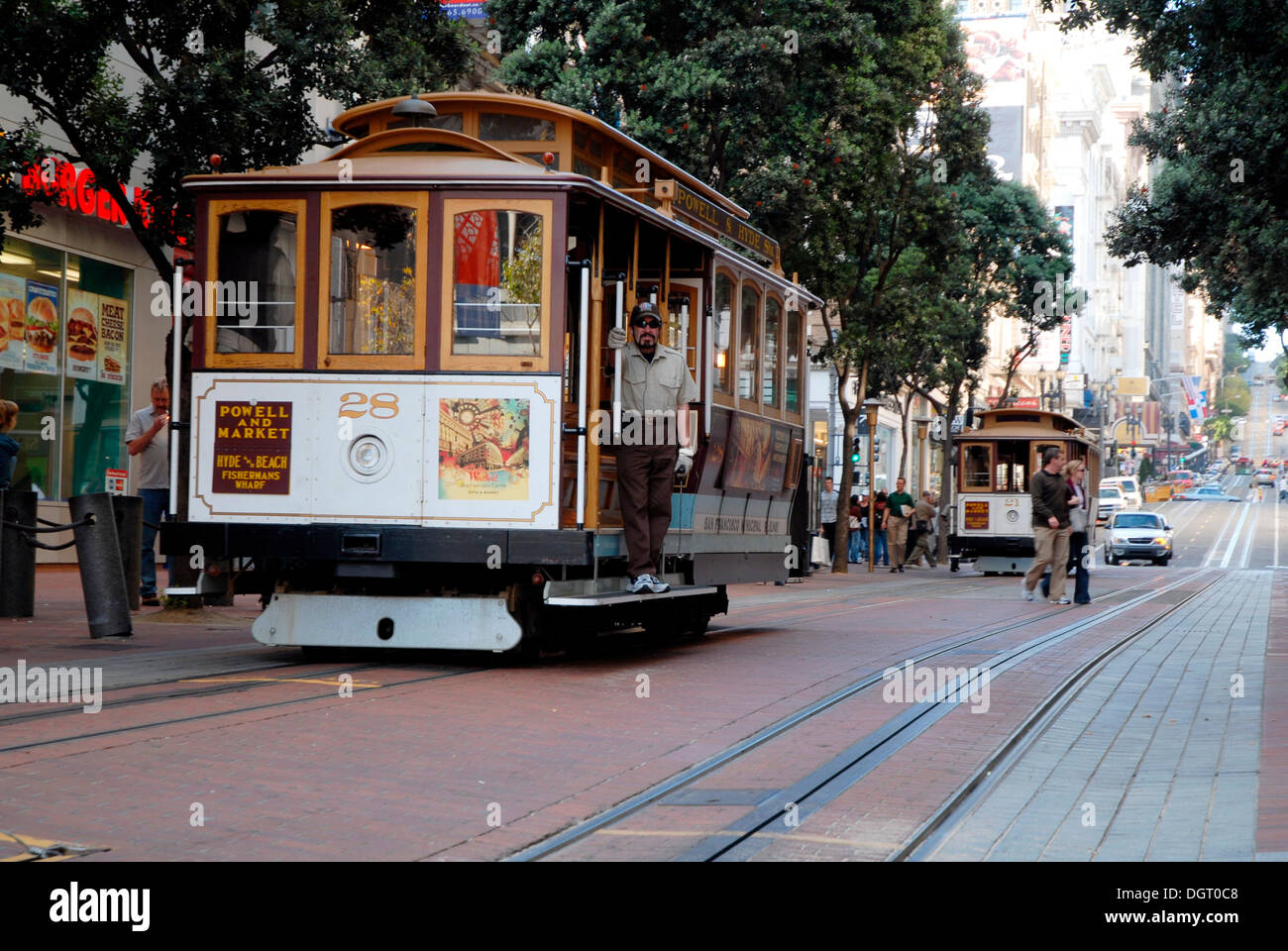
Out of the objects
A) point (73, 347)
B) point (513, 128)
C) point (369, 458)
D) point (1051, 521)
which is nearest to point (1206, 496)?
point (1051, 521)

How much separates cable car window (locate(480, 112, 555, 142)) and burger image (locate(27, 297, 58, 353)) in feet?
38.1

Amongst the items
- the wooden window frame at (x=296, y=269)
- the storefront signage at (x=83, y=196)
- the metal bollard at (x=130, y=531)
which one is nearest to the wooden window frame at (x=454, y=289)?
the wooden window frame at (x=296, y=269)

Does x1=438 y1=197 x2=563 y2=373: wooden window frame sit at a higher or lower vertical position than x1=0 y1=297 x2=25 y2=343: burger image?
lower

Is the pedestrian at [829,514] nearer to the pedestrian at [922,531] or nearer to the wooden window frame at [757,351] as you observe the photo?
the pedestrian at [922,531]

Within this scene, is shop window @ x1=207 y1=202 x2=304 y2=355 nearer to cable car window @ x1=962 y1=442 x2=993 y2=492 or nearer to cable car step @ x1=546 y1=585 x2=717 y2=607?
cable car step @ x1=546 y1=585 x2=717 y2=607

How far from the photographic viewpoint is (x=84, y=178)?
72.1 feet

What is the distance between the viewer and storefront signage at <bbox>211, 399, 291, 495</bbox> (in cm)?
1094

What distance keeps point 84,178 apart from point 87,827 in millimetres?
17835

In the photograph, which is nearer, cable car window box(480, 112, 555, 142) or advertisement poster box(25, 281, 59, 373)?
cable car window box(480, 112, 555, 142)

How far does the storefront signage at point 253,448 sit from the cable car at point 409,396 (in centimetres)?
1

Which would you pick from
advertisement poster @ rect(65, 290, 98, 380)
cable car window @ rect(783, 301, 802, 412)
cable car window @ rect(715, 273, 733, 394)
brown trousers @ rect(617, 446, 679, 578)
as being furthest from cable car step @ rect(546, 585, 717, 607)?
advertisement poster @ rect(65, 290, 98, 380)

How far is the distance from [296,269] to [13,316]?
12.0 m

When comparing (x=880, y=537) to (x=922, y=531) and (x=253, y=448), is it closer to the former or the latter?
(x=922, y=531)

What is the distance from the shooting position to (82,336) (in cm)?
2303
